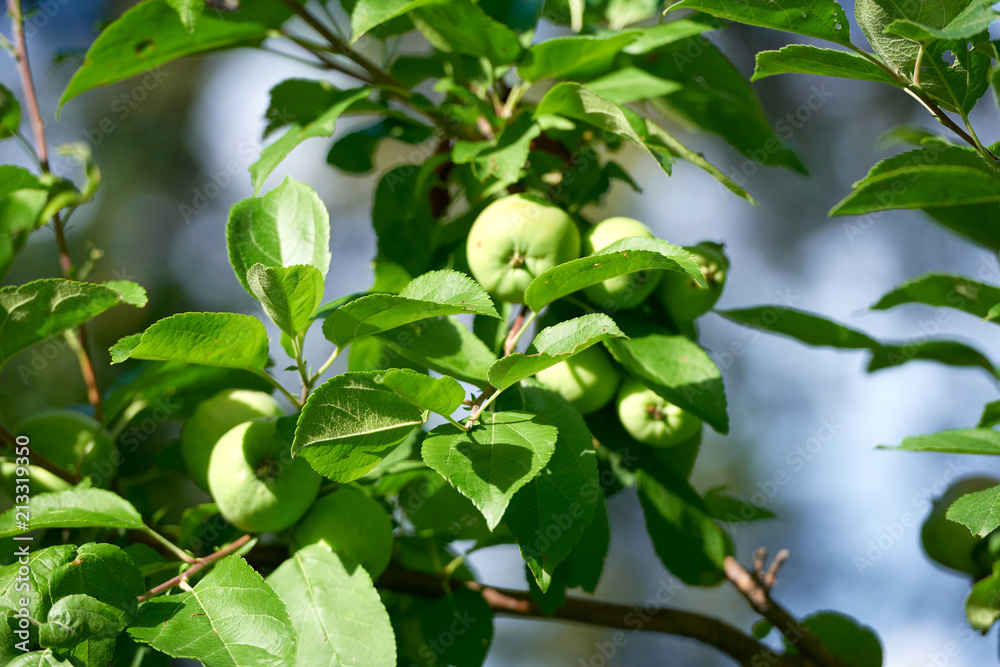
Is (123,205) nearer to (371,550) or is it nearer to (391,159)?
(391,159)

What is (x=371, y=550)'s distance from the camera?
77 centimetres

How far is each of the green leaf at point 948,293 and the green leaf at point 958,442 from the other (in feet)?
0.71

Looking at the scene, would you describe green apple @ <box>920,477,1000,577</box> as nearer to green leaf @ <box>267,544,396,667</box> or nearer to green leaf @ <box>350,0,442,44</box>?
green leaf @ <box>267,544,396,667</box>

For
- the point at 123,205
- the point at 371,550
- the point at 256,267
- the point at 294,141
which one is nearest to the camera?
the point at 256,267

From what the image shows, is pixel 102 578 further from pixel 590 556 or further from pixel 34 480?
pixel 590 556

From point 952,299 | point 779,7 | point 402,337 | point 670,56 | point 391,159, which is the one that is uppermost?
point 779,7

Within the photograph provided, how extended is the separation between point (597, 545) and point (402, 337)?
1.06 feet

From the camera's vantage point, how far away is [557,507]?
0.64 meters

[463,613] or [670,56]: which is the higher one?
[670,56]

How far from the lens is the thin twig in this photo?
682 millimetres

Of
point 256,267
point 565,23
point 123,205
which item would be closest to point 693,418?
point 256,267

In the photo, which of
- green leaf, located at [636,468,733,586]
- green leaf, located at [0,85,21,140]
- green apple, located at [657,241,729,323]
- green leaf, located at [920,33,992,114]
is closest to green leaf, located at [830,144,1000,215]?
green leaf, located at [920,33,992,114]

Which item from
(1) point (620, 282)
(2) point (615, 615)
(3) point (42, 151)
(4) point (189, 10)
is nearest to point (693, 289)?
(1) point (620, 282)

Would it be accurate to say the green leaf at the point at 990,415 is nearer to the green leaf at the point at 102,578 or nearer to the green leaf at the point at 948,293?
the green leaf at the point at 948,293
